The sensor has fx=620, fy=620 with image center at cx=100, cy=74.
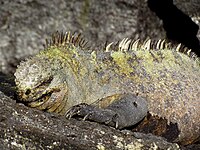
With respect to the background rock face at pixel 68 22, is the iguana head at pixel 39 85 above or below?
above

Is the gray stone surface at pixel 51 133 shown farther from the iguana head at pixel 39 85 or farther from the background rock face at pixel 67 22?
the background rock face at pixel 67 22

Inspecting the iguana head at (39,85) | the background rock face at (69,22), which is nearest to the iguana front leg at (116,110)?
the iguana head at (39,85)

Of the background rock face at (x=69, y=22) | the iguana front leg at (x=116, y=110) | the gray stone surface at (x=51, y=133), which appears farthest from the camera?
the background rock face at (x=69, y=22)

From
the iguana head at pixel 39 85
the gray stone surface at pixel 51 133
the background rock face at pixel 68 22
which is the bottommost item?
the background rock face at pixel 68 22

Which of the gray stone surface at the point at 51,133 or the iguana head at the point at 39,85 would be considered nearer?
the gray stone surface at the point at 51,133

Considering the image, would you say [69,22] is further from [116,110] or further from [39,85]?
[39,85]

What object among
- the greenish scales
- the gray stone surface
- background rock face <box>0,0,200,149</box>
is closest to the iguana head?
the greenish scales

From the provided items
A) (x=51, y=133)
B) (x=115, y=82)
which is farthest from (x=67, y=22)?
(x=51, y=133)

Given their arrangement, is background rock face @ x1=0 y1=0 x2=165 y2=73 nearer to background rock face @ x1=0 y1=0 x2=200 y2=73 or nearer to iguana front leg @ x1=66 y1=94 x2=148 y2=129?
background rock face @ x1=0 y1=0 x2=200 y2=73

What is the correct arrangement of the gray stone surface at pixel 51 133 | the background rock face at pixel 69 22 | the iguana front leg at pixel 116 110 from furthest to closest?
the background rock face at pixel 69 22 < the iguana front leg at pixel 116 110 < the gray stone surface at pixel 51 133
